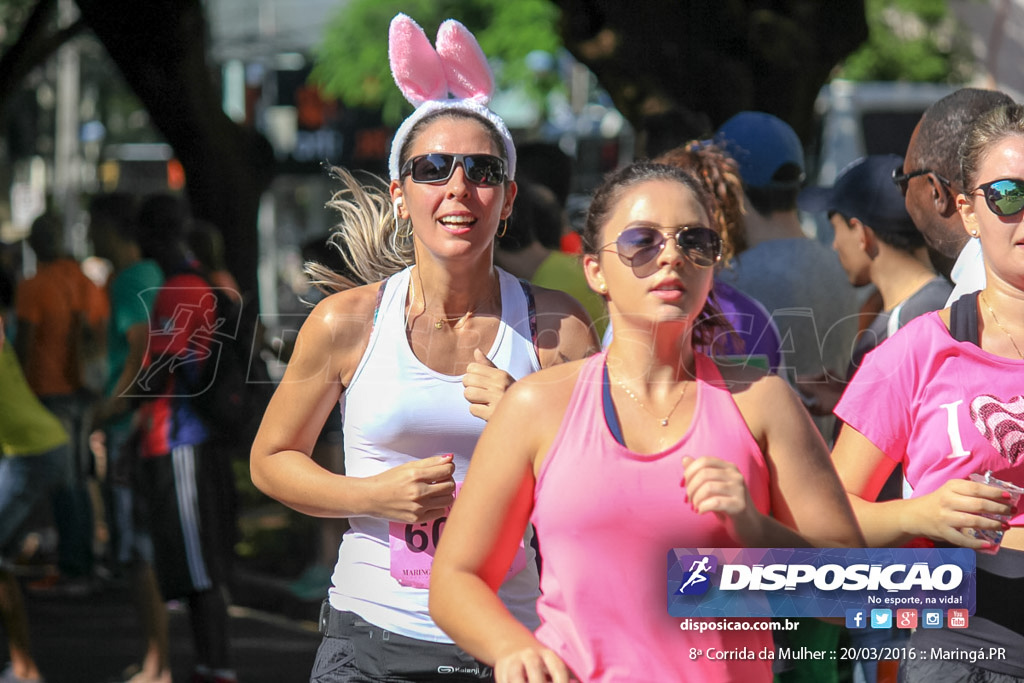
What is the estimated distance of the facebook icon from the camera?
2.36 m

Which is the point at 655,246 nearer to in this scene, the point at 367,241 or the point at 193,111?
the point at 367,241

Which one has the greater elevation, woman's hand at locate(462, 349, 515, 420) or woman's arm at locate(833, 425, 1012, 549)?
woman's hand at locate(462, 349, 515, 420)

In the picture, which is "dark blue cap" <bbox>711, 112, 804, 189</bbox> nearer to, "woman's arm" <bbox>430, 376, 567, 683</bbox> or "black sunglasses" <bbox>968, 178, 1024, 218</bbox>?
"black sunglasses" <bbox>968, 178, 1024, 218</bbox>

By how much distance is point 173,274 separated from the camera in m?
5.53

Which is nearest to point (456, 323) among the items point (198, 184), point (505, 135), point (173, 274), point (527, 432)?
point (505, 135)

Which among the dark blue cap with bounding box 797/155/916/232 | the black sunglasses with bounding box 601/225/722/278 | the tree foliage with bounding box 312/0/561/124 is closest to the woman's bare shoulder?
the black sunglasses with bounding box 601/225/722/278

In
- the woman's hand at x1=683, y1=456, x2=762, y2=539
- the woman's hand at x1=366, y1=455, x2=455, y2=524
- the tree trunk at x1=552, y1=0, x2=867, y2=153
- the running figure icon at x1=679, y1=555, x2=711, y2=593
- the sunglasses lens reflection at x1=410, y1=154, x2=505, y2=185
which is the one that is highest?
the tree trunk at x1=552, y1=0, x2=867, y2=153

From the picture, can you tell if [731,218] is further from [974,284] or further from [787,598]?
[787,598]

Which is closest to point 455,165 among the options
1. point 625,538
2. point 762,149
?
point 625,538

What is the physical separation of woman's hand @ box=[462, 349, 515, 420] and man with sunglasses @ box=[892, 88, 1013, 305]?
1.05 m

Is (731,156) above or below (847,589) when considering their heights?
above

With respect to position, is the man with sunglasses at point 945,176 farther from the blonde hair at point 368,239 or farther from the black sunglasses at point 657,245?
the blonde hair at point 368,239

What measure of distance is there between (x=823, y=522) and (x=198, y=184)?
304 inches

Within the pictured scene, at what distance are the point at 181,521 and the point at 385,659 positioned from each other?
277 cm
